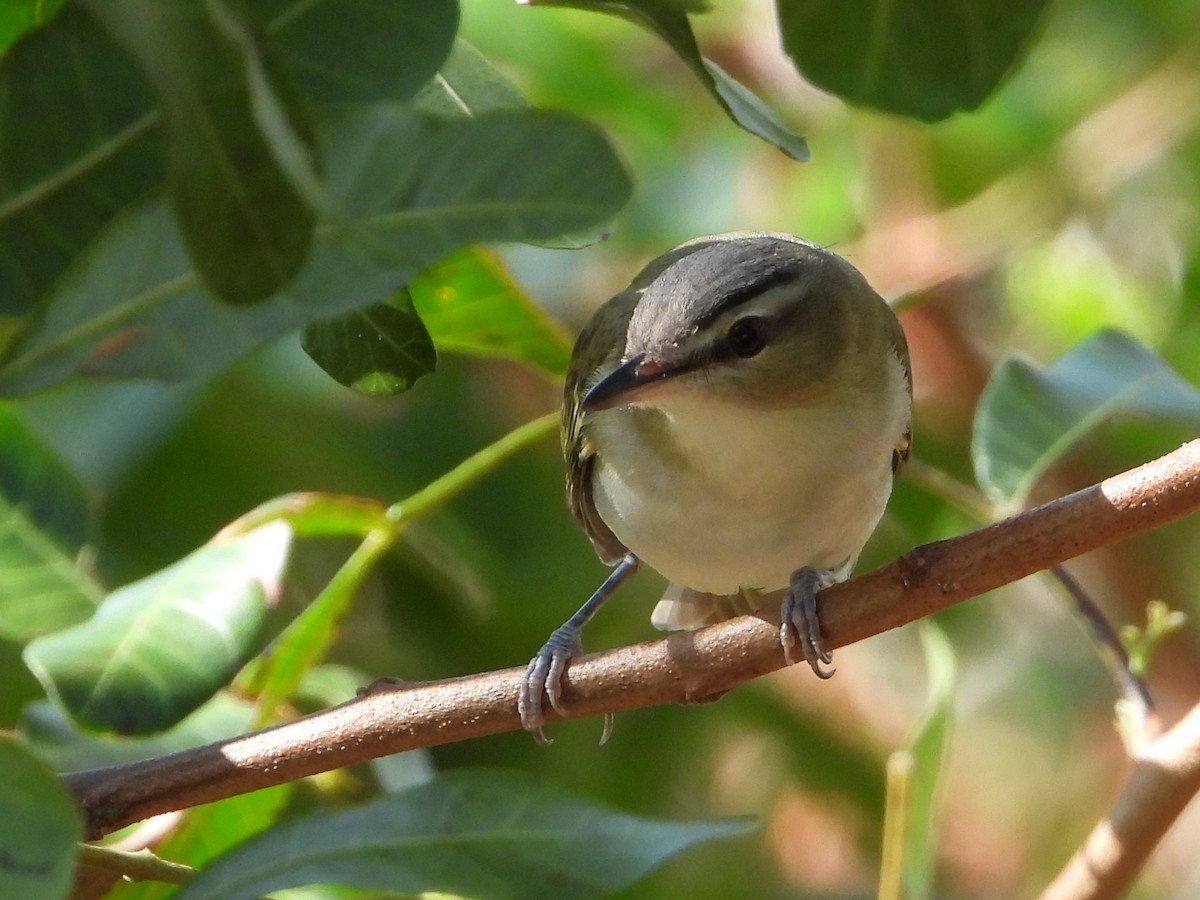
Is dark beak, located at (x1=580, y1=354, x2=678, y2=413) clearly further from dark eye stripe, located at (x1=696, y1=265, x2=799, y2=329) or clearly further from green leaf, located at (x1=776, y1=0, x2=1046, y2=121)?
green leaf, located at (x1=776, y1=0, x2=1046, y2=121)

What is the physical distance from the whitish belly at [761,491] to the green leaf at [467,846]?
3.03 ft

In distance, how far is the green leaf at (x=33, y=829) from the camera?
2.80 ft

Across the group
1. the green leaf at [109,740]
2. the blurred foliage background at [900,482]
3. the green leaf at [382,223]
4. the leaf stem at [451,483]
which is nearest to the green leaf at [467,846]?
the green leaf at [382,223]

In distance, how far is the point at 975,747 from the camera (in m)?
4.45

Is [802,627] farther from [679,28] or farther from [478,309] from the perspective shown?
[679,28]

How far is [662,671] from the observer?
1.43 meters

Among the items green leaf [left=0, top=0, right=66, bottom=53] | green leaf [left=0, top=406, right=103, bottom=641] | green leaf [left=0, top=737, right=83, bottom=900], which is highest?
green leaf [left=0, top=0, right=66, bottom=53]

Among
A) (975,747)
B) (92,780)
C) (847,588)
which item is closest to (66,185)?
(92,780)

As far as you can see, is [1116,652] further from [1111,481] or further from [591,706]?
[591,706]

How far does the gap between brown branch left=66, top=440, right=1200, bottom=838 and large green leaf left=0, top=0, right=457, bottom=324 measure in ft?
1.67

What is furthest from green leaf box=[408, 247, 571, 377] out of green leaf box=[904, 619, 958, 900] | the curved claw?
green leaf box=[904, 619, 958, 900]

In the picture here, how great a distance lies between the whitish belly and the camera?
2.11m

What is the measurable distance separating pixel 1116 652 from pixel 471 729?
2.63ft

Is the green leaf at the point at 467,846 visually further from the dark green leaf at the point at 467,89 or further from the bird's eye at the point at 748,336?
the bird's eye at the point at 748,336
